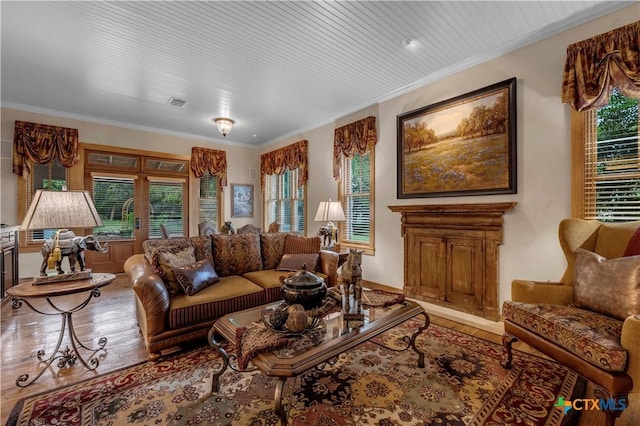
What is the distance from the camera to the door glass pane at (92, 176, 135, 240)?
5.33 m

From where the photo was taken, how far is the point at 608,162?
8.02 feet

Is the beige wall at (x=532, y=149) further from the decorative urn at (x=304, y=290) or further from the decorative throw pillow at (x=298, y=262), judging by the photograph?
the decorative urn at (x=304, y=290)

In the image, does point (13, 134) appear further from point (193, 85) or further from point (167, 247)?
point (167, 247)

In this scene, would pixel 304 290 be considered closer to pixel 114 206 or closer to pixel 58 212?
pixel 58 212

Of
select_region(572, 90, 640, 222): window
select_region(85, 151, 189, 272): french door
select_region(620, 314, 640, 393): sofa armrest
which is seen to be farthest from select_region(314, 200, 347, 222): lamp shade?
select_region(85, 151, 189, 272): french door

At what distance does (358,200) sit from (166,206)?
13.8ft

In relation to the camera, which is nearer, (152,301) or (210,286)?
(152,301)

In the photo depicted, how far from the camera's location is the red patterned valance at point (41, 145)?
14.8 ft

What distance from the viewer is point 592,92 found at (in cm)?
241

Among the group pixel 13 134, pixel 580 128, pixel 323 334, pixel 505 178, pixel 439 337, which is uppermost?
pixel 13 134

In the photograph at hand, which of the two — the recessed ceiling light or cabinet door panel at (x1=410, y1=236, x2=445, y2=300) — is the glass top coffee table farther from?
the recessed ceiling light

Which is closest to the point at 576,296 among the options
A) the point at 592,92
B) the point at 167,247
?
the point at 592,92

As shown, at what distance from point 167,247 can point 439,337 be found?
9.16ft

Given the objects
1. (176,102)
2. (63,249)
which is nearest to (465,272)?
(63,249)
